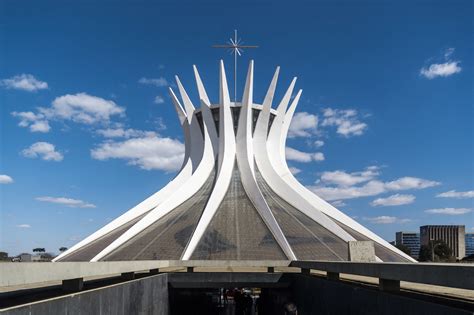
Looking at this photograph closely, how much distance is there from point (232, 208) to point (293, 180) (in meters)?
6.18

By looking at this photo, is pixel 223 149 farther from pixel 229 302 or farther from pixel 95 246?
pixel 229 302

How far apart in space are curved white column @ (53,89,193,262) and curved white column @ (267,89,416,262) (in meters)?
5.50

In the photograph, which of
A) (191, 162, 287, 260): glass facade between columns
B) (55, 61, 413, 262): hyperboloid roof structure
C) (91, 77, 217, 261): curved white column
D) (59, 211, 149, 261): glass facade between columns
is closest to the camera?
(191, 162, 287, 260): glass facade between columns

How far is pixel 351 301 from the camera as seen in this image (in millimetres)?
8000

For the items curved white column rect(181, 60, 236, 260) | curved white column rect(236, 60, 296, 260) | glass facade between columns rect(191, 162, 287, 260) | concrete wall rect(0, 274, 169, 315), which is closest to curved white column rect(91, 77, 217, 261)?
curved white column rect(181, 60, 236, 260)

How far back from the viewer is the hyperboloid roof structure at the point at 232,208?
76.6 ft

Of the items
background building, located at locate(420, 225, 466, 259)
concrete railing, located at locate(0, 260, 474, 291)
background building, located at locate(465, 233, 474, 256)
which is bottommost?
background building, located at locate(465, 233, 474, 256)

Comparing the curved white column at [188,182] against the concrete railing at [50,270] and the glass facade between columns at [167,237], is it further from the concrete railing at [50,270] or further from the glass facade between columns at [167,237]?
the concrete railing at [50,270]

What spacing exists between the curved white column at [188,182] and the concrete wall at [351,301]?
1429 cm

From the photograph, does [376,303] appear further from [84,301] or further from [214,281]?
[214,281]

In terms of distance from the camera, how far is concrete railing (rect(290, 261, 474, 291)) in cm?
518

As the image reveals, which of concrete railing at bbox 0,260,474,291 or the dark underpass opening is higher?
concrete railing at bbox 0,260,474,291

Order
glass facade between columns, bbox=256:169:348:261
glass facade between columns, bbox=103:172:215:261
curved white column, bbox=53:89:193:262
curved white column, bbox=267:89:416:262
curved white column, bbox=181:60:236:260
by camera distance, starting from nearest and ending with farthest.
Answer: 1. glass facade between columns, bbox=256:169:348:261
2. glass facade between columns, bbox=103:172:215:261
3. curved white column, bbox=53:89:193:262
4. curved white column, bbox=267:89:416:262
5. curved white column, bbox=181:60:236:260

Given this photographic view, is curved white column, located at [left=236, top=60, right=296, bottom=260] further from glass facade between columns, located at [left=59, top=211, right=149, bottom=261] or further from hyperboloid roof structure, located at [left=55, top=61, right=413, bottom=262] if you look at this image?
glass facade between columns, located at [left=59, top=211, right=149, bottom=261]
